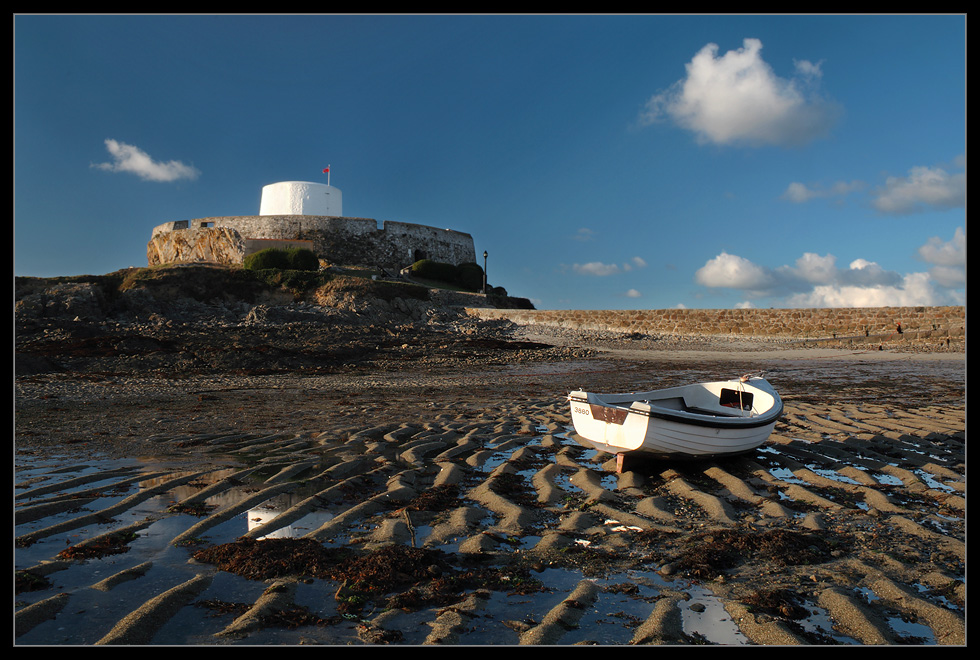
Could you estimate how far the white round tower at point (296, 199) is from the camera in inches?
2120

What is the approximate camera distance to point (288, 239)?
1858 inches

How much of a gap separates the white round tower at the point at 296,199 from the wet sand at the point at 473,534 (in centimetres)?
4825

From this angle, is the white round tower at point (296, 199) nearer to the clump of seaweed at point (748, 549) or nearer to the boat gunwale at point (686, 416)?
the boat gunwale at point (686, 416)

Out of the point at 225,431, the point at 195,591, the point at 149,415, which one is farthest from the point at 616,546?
the point at 149,415

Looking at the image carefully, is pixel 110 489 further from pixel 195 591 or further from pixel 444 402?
pixel 444 402

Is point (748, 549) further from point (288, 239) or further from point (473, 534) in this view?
point (288, 239)

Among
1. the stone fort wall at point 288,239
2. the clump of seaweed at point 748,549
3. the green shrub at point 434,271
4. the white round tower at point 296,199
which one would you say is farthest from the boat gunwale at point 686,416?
the white round tower at point 296,199

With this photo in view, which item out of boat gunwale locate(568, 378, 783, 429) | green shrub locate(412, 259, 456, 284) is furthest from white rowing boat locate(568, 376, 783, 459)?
green shrub locate(412, 259, 456, 284)

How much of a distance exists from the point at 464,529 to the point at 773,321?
85.6 ft

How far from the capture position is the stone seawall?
23.8 meters

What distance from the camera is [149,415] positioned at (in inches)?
356

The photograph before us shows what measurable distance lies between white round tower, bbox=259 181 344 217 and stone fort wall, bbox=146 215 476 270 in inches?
252
